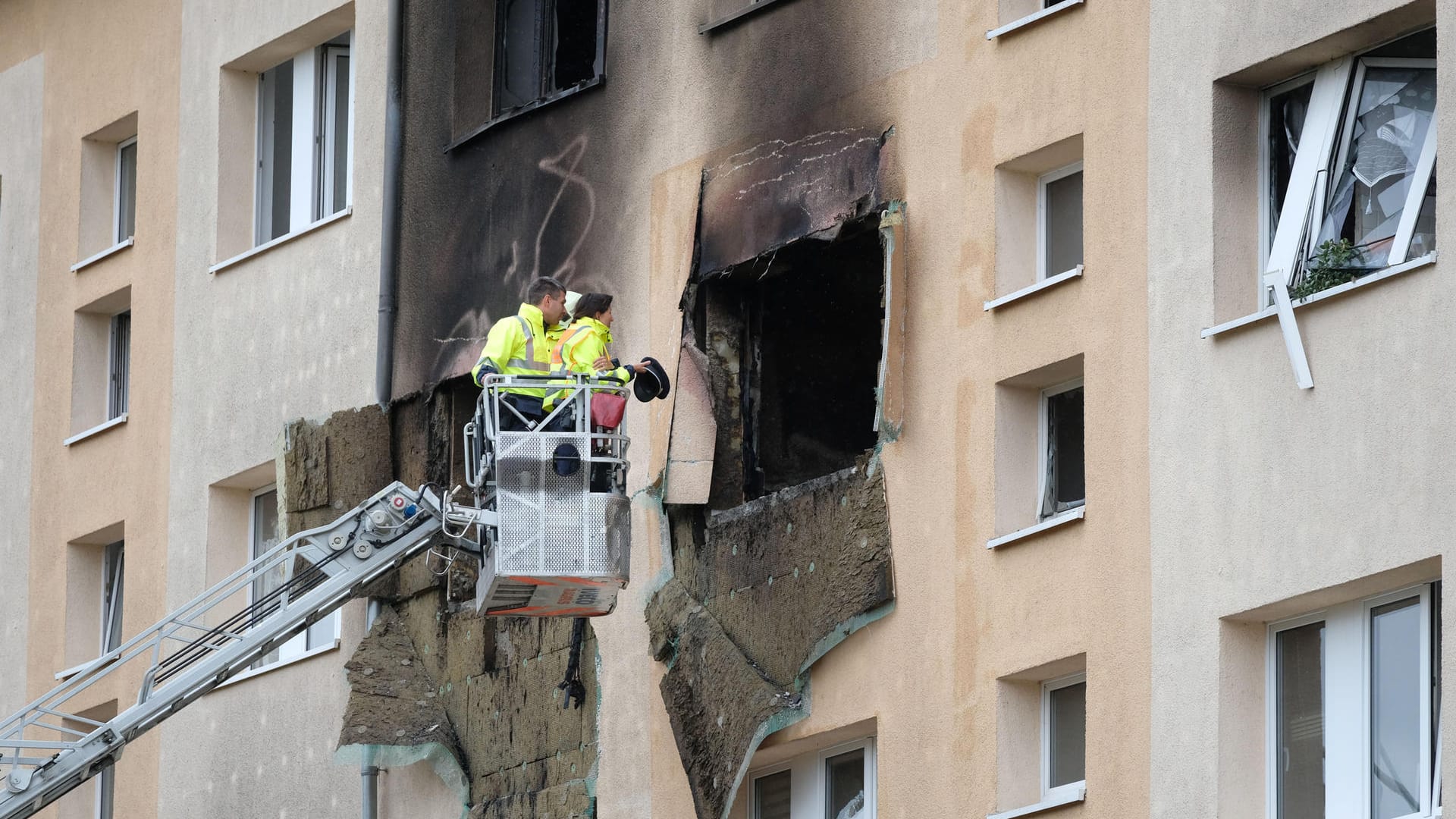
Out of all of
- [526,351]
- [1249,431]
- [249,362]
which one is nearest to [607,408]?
[526,351]

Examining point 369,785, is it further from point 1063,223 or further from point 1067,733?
point 1063,223

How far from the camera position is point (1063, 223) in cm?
2077

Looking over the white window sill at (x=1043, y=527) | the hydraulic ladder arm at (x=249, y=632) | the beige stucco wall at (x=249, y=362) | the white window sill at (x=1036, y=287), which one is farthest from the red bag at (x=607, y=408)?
the beige stucco wall at (x=249, y=362)

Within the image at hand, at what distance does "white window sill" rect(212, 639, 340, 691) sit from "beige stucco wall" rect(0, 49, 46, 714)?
412 cm

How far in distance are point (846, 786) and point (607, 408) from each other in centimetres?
327

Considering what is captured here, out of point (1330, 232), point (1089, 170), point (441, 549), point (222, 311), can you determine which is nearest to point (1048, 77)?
point (1089, 170)

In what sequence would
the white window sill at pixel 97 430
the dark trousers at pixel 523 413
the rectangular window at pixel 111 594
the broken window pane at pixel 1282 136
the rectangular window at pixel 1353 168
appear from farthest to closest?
the rectangular window at pixel 111 594 → the white window sill at pixel 97 430 → the dark trousers at pixel 523 413 → the broken window pane at pixel 1282 136 → the rectangular window at pixel 1353 168

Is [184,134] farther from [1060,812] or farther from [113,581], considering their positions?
[1060,812]

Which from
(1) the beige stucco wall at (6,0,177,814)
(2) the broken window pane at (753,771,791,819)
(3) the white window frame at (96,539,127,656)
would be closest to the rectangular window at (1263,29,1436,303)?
(2) the broken window pane at (753,771,791,819)

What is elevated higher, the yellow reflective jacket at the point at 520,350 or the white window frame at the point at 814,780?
the yellow reflective jacket at the point at 520,350

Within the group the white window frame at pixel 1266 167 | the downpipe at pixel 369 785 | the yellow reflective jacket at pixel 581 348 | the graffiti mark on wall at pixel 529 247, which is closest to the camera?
the white window frame at pixel 1266 167

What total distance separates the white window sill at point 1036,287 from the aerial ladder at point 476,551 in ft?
8.52

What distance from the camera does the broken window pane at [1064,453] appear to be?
20.4 m

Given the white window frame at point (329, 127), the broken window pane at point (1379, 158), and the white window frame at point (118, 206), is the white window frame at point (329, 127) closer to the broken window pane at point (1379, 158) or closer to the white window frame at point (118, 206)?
the white window frame at point (118, 206)
